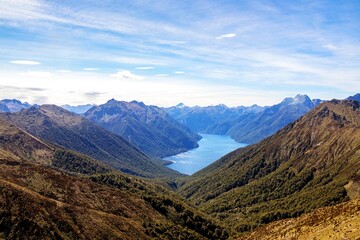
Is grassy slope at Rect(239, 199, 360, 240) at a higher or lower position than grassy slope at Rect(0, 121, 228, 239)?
higher

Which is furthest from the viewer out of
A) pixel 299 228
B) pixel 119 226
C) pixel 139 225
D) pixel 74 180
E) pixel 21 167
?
pixel 74 180

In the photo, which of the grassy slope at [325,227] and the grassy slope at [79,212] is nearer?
the grassy slope at [325,227]

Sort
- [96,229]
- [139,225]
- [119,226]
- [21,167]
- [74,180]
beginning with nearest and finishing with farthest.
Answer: [96,229] < [119,226] < [139,225] < [21,167] < [74,180]

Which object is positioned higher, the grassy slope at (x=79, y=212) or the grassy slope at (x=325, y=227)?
the grassy slope at (x=325, y=227)

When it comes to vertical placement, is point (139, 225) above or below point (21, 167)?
below

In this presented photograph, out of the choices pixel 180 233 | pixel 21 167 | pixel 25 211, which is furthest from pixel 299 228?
pixel 21 167

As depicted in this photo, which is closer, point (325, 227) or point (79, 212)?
point (325, 227)

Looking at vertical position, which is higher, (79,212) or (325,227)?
(325,227)

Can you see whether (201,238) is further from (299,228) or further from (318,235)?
(318,235)

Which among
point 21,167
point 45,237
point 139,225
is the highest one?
point 21,167

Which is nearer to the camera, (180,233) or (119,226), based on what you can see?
(119,226)

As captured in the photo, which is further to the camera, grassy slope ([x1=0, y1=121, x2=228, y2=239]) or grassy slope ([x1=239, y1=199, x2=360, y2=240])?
grassy slope ([x1=0, y1=121, x2=228, y2=239])
